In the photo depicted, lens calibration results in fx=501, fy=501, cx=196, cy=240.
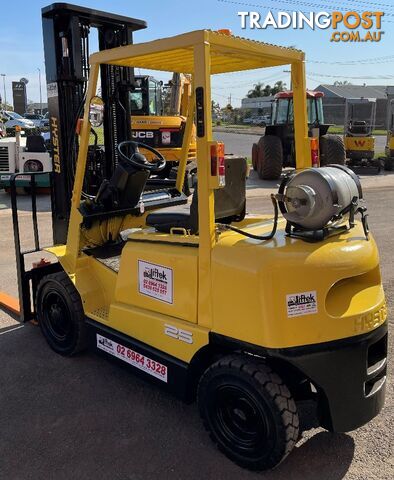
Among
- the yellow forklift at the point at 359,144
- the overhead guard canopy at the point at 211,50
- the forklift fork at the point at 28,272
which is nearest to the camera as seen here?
the overhead guard canopy at the point at 211,50

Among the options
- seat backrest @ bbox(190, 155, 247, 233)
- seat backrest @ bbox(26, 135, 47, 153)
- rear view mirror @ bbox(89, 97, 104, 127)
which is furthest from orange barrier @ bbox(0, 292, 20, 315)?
seat backrest @ bbox(26, 135, 47, 153)

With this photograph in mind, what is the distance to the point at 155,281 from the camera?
312 cm

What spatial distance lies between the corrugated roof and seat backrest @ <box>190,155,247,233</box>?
7015 centimetres

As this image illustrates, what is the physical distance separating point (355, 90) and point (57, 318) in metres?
76.8

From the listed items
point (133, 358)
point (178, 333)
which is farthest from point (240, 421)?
point (133, 358)

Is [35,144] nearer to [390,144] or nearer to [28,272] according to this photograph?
[28,272]

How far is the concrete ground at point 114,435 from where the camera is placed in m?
2.73

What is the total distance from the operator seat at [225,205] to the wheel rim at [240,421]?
100 centimetres

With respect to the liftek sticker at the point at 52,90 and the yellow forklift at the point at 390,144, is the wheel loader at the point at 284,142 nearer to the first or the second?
the yellow forklift at the point at 390,144

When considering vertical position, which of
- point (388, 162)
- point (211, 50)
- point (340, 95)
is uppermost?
point (340, 95)

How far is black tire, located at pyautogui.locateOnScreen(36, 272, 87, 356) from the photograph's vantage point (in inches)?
151

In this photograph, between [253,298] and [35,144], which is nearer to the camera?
[253,298]

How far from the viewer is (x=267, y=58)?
3.23 meters

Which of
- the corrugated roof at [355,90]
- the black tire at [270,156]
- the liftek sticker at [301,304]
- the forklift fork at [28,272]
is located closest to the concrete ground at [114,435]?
the forklift fork at [28,272]
